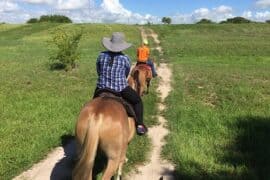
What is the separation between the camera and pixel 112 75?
25.2 ft

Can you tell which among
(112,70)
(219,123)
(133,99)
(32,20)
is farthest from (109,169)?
(32,20)

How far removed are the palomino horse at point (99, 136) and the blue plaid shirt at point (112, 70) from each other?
3.53ft

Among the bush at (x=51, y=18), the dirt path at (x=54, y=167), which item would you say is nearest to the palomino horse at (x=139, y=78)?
the dirt path at (x=54, y=167)

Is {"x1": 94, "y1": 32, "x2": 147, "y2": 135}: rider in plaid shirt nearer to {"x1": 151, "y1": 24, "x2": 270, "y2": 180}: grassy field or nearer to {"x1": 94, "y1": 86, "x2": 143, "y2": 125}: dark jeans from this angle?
{"x1": 94, "y1": 86, "x2": 143, "y2": 125}: dark jeans

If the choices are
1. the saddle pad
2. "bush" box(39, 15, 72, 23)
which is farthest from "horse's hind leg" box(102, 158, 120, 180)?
"bush" box(39, 15, 72, 23)

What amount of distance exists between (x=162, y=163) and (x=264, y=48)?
30398 mm

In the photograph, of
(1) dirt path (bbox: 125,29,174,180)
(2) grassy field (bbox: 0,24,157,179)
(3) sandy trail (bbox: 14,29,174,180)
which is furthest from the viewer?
(2) grassy field (bbox: 0,24,157,179)

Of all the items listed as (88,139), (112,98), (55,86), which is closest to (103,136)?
(88,139)

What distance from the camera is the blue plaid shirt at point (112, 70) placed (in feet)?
25.1

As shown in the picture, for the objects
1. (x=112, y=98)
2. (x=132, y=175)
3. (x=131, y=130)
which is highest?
(x=112, y=98)

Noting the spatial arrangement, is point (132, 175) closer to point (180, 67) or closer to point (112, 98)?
point (112, 98)

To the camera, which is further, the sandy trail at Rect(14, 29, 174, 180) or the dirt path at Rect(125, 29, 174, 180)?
the dirt path at Rect(125, 29, 174, 180)

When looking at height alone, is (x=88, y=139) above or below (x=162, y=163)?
above

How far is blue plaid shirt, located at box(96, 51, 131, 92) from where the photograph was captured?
765cm
